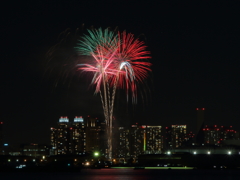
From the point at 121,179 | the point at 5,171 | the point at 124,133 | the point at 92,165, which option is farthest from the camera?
the point at 124,133

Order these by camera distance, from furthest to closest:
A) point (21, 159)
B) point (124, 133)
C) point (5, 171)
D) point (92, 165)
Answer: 1. point (124, 133)
2. point (21, 159)
3. point (92, 165)
4. point (5, 171)

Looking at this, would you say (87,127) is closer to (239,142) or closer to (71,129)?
(71,129)

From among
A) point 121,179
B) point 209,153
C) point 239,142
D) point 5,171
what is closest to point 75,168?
point 5,171

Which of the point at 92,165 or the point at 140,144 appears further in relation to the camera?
the point at 140,144

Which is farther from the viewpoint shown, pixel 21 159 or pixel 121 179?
pixel 21 159

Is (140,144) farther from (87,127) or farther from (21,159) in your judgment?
(21,159)

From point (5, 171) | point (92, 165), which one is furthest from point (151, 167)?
point (5, 171)

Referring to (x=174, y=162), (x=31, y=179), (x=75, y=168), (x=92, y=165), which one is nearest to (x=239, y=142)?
(x=174, y=162)

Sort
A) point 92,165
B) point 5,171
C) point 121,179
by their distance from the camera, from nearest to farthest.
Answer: point 121,179, point 5,171, point 92,165
